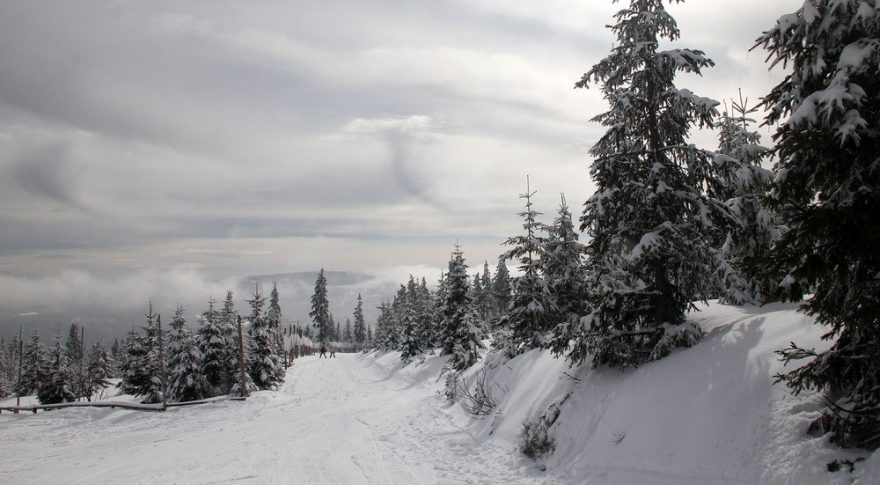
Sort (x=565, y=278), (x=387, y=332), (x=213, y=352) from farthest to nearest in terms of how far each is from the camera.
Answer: (x=387, y=332), (x=213, y=352), (x=565, y=278)

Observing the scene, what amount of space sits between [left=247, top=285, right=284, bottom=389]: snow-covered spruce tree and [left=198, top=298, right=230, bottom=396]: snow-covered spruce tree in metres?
2.11

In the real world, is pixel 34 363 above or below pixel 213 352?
below

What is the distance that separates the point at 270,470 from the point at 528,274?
1391 cm

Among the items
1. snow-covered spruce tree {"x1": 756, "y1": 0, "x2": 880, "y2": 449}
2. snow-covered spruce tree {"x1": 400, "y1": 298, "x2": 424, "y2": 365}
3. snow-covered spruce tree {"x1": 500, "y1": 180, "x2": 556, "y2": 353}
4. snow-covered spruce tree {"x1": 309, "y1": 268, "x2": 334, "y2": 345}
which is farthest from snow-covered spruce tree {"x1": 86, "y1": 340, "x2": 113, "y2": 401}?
snow-covered spruce tree {"x1": 756, "y1": 0, "x2": 880, "y2": 449}

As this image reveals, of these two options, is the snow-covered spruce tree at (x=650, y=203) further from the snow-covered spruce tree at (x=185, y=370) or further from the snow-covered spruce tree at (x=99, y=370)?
the snow-covered spruce tree at (x=99, y=370)

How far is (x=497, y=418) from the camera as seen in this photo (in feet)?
44.6

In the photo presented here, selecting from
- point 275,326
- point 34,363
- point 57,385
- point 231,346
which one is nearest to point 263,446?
point 231,346

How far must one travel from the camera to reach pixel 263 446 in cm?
1394

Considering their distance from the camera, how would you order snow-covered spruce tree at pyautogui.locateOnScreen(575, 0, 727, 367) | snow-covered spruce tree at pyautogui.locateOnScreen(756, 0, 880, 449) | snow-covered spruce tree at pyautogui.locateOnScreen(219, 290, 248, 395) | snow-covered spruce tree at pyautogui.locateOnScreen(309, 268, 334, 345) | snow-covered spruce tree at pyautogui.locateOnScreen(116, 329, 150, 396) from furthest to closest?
1. snow-covered spruce tree at pyautogui.locateOnScreen(309, 268, 334, 345)
2. snow-covered spruce tree at pyautogui.locateOnScreen(116, 329, 150, 396)
3. snow-covered spruce tree at pyautogui.locateOnScreen(219, 290, 248, 395)
4. snow-covered spruce tree at pyautogui.locateOnScreen(575, 0, 727, 367)
5. snow-covered spruce tree at pyautogui.locateOnScreen(756, 0, 880, 449)

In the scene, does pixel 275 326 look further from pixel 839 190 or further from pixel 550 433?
pixel 839 190

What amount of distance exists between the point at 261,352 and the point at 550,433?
3044 centimetres

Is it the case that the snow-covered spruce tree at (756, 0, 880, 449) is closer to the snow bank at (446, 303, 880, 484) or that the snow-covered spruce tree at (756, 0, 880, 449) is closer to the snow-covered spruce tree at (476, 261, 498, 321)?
the snow bank at (446, 303, 880, 484)

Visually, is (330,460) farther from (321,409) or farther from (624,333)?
(321,409)

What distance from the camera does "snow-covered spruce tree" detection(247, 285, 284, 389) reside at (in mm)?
34812
